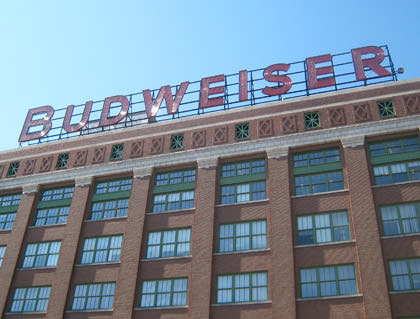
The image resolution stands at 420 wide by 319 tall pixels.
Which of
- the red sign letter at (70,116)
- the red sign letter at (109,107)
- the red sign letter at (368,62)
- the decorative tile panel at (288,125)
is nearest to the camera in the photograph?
the decorative tile panel at (288,125)

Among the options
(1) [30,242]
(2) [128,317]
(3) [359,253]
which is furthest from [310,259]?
(1) [30,242]

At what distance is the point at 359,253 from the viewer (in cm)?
3234

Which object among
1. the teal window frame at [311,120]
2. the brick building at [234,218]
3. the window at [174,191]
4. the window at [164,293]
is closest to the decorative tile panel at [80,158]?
the brick building at [234,218]

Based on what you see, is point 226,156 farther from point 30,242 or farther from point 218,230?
point 30,242

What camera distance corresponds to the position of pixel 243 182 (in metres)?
39.0

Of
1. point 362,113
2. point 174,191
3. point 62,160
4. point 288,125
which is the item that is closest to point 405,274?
point 362,113

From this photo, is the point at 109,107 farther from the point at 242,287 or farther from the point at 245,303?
the point at 245,303

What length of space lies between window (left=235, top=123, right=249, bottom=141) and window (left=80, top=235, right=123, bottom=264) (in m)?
12.8

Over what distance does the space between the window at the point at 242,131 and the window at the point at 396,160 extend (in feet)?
33.2

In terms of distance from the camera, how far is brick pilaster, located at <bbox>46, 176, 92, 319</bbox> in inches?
1490

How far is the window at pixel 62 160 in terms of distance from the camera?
150ft

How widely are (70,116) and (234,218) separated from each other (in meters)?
23.2

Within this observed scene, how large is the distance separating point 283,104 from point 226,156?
661cm

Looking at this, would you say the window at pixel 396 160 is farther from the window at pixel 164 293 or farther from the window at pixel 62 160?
the window at pixel 62 160
